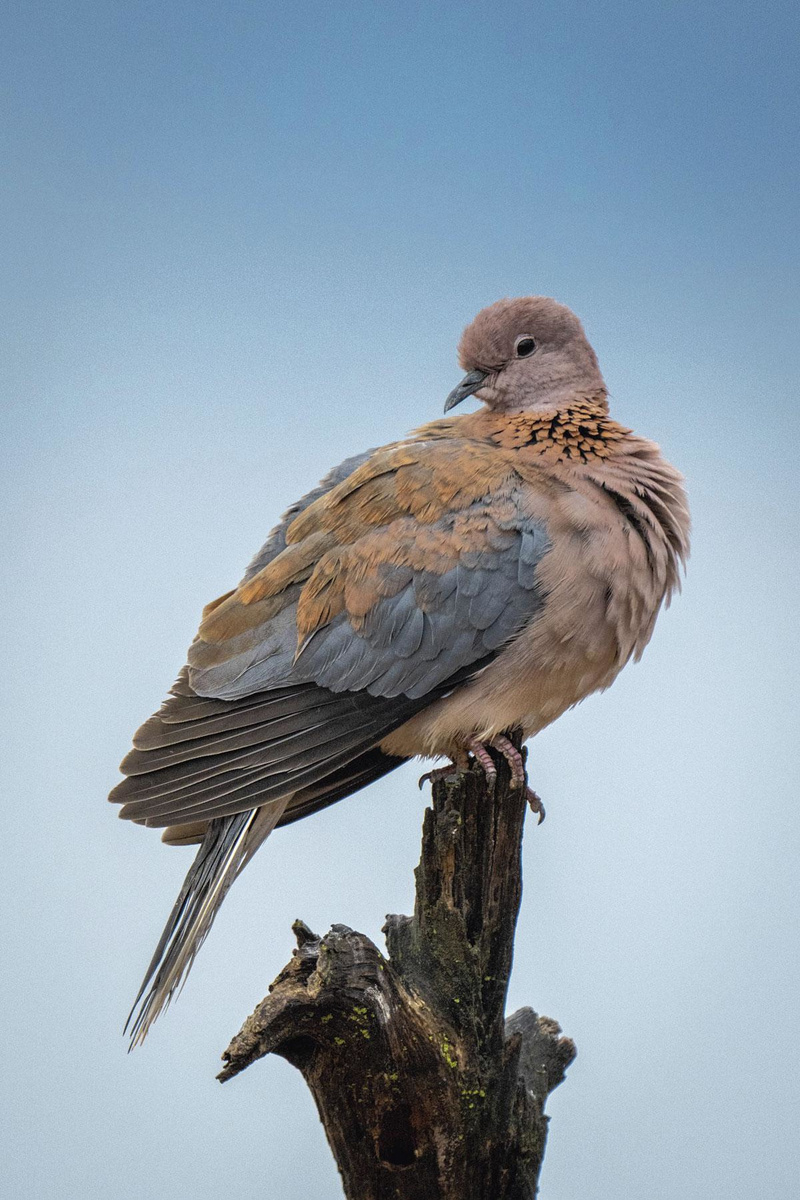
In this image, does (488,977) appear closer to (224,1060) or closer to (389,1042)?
(389,1042)

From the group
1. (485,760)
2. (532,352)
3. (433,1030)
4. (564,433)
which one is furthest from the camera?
(532,352)

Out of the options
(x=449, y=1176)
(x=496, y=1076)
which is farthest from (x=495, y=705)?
Answer: (x=449, y=1176)

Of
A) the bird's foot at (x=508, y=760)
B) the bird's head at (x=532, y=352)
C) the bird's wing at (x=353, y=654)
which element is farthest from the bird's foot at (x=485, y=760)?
the bird's head at (x=532, y=352)

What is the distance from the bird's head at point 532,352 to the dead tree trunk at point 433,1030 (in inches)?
43.0

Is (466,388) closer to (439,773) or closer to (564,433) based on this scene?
(564,433)

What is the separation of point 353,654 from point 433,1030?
36.5 inches

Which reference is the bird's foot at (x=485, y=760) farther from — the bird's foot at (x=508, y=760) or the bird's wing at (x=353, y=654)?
the bird's wing at (x=353, y=654)

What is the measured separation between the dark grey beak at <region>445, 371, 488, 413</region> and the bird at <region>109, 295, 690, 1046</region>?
0.74 feet

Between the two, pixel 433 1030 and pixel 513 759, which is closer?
pixel 433 1030

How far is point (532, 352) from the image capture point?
12.0ft

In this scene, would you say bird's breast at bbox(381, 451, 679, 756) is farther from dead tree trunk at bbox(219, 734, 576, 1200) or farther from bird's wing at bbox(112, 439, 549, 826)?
dead tree trunk at bbox(219, 734, 576, 1200)

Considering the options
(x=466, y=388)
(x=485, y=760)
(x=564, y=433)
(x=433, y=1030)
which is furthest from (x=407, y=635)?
(x=433, y=1030)

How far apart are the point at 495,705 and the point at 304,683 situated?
481 mm

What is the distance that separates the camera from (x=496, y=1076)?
10.5 feet
